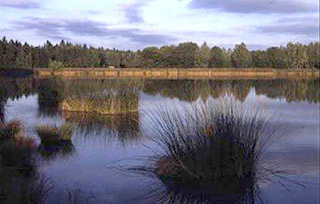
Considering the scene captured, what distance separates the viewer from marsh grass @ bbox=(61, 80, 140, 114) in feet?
48.4

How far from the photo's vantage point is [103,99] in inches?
598

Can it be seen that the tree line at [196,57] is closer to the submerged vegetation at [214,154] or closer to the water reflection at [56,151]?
the water reflection at [56,151]

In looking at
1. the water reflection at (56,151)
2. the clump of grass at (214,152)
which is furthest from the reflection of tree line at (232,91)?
the clump of grass at (214,152)

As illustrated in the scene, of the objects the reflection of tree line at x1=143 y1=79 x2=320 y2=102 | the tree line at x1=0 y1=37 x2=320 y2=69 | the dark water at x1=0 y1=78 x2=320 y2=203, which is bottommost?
the dark water at x1=0 y1=78 x2=320 y2=203

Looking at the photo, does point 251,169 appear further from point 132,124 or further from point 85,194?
point 132,124

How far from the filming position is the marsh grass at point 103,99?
48.4 feet

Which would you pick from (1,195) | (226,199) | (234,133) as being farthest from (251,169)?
(1,195)

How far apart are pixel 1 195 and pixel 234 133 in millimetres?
3131

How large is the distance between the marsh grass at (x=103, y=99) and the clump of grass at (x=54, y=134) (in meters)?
4.95

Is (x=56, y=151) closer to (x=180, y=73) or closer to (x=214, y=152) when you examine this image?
(x=214, y=152)

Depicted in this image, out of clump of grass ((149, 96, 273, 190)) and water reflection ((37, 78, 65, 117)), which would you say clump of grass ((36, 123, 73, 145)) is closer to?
clump of grass ((149, 96, 273, 190))

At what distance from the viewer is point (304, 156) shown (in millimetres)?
8203

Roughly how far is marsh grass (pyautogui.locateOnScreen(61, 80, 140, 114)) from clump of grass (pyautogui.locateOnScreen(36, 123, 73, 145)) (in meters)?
4.95

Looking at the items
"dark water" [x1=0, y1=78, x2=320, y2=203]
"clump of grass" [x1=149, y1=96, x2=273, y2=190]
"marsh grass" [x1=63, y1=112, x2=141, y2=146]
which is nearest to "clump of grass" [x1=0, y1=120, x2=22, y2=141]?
"dark water" [x1=0, y1=78, x2=320, y2=203]
